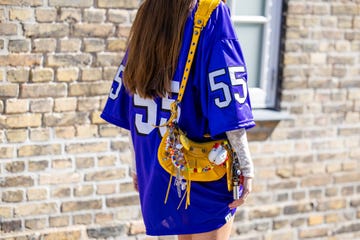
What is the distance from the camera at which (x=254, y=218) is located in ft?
15.7

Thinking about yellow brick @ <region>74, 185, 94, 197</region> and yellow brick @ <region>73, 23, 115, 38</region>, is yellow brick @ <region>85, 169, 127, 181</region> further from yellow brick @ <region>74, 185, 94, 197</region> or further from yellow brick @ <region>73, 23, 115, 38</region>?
yellow brick @ <region>73, 23, 115, 38</region>

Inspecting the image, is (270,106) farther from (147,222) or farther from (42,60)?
(147,222)

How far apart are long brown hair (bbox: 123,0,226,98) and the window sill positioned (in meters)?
1.84

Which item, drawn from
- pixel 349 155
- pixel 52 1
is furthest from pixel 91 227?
pixel 349 155

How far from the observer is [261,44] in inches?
188

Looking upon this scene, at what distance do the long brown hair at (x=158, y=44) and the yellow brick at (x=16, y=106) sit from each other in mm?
1218

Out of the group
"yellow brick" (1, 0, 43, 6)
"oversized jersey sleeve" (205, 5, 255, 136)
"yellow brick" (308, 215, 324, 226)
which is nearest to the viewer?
"oversized jersey sleeve" (205, 5, 255, 136)

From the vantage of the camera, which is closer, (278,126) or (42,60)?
(42,60)

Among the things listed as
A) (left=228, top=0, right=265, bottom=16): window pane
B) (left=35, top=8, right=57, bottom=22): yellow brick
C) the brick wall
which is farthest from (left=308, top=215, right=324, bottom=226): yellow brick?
(left=35, top=8, right=57, bottom=22): yellow brick

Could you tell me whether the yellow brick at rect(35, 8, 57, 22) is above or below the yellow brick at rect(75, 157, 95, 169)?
above

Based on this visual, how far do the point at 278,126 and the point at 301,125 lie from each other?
20cm

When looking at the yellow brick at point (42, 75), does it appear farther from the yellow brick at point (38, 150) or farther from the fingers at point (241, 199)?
the fingers at point (241, 199)

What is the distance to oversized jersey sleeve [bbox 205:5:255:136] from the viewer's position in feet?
9.06

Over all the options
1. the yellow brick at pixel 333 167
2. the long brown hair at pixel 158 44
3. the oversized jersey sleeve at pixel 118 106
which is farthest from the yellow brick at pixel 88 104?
the yellow brick at pixel 333 167
